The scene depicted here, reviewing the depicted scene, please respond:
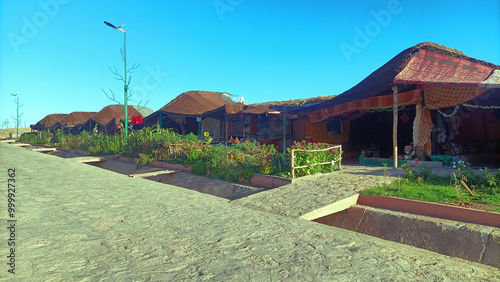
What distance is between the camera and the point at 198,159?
43.0 feet

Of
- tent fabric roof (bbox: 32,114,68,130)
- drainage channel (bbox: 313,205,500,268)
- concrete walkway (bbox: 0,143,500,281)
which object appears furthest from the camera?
tent fabric roof (bbox: 32,114,68,130)

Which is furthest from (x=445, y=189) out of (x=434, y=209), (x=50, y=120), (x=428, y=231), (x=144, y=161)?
(x=50, y=120)

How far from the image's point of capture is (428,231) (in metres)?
5.37

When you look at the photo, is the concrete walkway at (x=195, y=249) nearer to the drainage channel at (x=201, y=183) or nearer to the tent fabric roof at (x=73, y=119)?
the drainage channel at (x=201, y=183)

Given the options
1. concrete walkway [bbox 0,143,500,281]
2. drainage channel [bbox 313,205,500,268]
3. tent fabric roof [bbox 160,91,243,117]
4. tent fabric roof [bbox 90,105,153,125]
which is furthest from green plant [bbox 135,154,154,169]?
tent fabric roof [bbox 90,105,153,125]

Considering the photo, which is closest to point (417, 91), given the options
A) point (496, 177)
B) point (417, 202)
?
point (496, 177)

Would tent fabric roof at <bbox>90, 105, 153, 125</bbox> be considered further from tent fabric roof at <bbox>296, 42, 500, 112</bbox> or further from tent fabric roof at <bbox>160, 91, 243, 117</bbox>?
tent fabric roof at <bbox>296, 42, 500, 112</bbox>

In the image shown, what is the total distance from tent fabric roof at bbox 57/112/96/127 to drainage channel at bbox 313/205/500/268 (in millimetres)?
43508

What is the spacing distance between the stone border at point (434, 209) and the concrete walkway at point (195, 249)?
1.70 m

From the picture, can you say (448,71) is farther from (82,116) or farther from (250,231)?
(82,116)

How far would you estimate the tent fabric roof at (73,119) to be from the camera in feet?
138

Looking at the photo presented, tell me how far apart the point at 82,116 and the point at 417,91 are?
4527 centimetres

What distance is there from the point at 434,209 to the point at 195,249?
183 inches

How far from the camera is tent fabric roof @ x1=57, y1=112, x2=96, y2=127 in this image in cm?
4210
